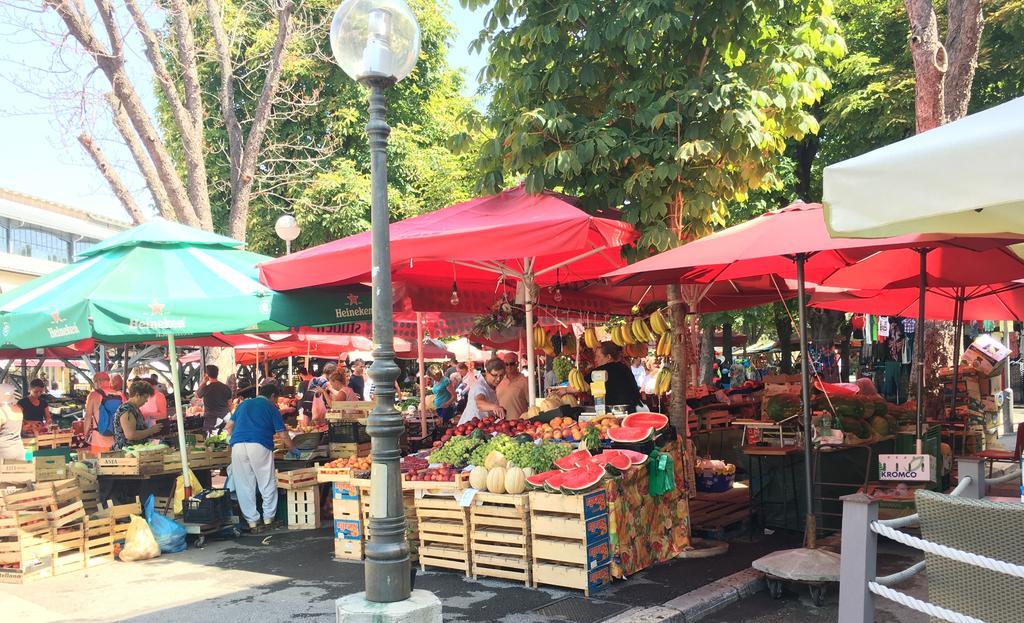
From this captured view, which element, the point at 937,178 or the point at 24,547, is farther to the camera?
the point at 24,547

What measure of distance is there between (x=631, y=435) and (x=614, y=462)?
49 cm

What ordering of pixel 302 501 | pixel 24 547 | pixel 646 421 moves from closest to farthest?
pixel 646 421 < pixel 24 547 < pixel 302 501

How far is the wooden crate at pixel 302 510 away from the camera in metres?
10.3

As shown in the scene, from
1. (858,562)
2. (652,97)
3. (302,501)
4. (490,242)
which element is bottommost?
(302,501)

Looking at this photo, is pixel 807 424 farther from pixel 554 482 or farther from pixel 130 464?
pixel 130 464

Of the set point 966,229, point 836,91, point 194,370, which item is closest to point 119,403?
point 966,229

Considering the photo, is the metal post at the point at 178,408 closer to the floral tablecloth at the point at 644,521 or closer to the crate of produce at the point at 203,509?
the crate of produce at the point at 203,509

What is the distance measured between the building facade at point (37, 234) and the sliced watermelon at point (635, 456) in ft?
124

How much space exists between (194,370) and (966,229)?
1468 inches

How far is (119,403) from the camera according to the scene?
44.9 feet

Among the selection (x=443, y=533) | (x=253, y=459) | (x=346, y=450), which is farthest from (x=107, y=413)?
(x=443, y=533)

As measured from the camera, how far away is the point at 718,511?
29.4 ft

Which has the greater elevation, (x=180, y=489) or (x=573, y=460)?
(x=573, y=460)

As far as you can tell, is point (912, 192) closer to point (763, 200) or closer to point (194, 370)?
point (763, 200)
